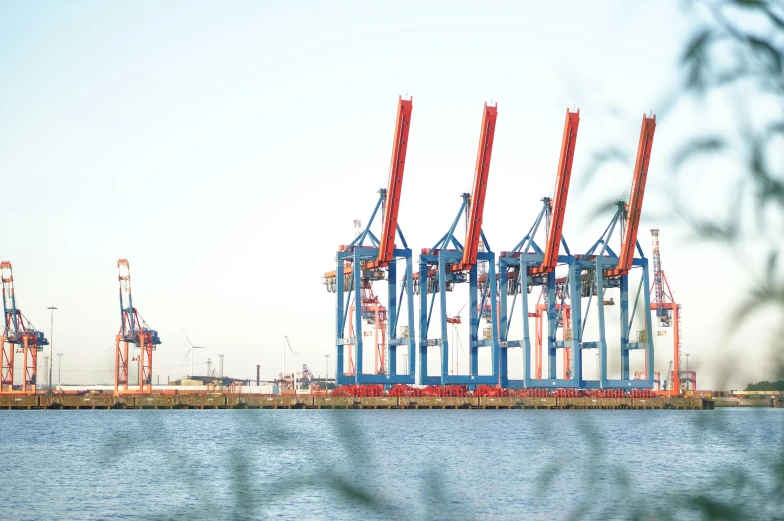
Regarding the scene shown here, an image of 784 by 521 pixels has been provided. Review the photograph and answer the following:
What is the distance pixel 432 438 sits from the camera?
67.2 metres

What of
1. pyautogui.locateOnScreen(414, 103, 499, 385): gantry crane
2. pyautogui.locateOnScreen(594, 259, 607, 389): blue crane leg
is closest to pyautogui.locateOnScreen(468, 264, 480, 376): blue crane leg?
pyautogui.locateOnScreen(414, 103, 499, 385): gantry crane

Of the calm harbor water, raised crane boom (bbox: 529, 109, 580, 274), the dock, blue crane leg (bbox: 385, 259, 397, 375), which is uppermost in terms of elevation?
raised crane boom (bbox: 529, 109, 580, 274)

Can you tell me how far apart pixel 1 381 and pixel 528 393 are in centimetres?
8518

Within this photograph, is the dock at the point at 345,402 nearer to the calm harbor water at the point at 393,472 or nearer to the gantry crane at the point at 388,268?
the gantry crane at the point at 388,268

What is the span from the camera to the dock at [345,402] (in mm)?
117750

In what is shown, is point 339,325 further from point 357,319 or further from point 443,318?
point 443,318

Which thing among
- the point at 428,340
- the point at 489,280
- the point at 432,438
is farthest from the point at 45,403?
the point at 432,438

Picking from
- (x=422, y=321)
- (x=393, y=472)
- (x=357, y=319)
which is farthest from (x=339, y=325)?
(x=393, y=472)

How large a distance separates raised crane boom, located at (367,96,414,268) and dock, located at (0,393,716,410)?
18.1m

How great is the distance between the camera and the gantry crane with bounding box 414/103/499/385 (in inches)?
4432

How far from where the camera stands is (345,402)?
119 m

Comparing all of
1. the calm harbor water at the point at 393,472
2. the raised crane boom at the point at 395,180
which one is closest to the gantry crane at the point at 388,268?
the raised crane boom at the point at 395,180

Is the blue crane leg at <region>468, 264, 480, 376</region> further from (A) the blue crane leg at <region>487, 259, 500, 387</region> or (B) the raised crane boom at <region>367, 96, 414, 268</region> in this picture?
(B) the raised crane boom at <region>367, 96, 414, 268</region>

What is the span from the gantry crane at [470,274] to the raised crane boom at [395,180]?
637 centimetres
